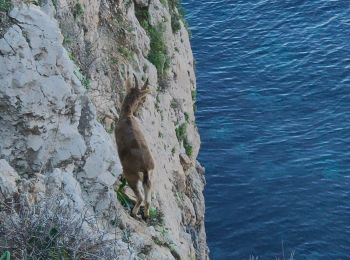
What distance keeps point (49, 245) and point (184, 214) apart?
937 cm

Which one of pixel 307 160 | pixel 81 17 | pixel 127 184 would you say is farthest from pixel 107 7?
pixel 307 160

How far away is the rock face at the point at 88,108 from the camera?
32.2 feet

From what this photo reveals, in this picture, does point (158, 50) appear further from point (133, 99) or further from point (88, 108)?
point (88, 108)

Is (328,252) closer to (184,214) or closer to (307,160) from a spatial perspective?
(307,160)

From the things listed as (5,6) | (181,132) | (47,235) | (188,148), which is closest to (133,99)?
(5,6)

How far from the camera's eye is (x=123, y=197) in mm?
12781

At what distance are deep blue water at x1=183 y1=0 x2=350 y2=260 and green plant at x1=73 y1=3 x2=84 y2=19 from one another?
521 inches

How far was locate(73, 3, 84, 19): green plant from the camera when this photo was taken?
13.7 meters

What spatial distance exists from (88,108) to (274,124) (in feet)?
70.8

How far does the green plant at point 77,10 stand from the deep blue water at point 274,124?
1324cm

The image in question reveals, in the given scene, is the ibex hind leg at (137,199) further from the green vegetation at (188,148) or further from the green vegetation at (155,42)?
the green vegetation at (188,148)

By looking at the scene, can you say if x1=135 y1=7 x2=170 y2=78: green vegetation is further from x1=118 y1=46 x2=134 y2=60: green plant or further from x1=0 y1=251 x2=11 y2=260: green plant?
x1=0 y1=251 x2=11 y2=260: green plant

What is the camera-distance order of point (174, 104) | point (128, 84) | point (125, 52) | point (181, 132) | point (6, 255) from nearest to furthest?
point (6, 255), point (128, 84), point (125, 52), point (174, 104), point (181, 132)

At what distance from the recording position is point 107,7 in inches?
620
